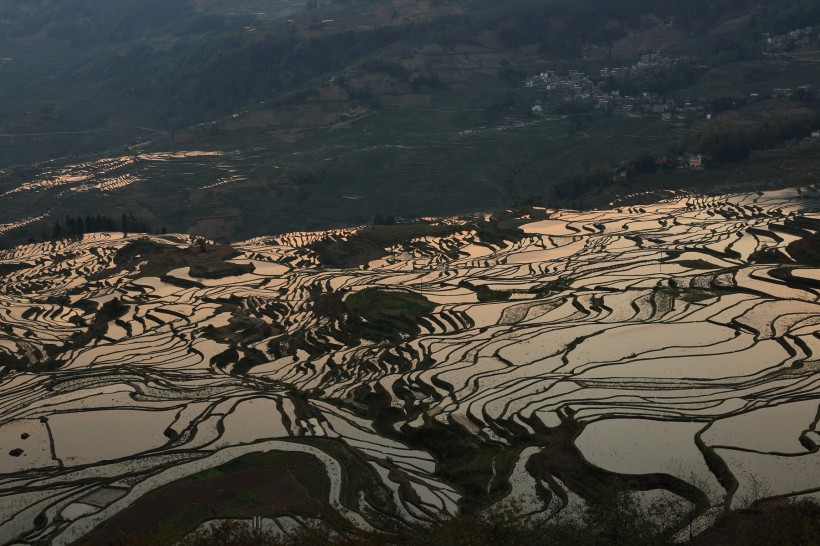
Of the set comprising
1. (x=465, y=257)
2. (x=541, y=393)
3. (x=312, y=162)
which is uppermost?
(x=541, y=393)

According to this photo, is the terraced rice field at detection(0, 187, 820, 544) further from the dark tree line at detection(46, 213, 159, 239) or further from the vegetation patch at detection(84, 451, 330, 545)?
the dark tree line at detection(46, 213, 159, 239)

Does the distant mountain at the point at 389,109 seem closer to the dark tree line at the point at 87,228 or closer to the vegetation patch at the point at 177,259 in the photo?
the dark tree line at the point at 87,228

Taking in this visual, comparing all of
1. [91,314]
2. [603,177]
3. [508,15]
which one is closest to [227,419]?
[91,314]

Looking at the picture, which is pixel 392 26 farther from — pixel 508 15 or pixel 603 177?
pixel 603 177

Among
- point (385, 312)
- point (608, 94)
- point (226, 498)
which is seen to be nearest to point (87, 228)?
point (385, 312)

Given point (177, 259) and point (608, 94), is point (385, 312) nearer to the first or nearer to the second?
point (177, 259)

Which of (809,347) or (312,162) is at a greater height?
(809,347)

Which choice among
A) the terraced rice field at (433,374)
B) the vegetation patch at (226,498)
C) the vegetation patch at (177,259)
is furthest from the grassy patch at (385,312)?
the vegetation patch at (226,498)
